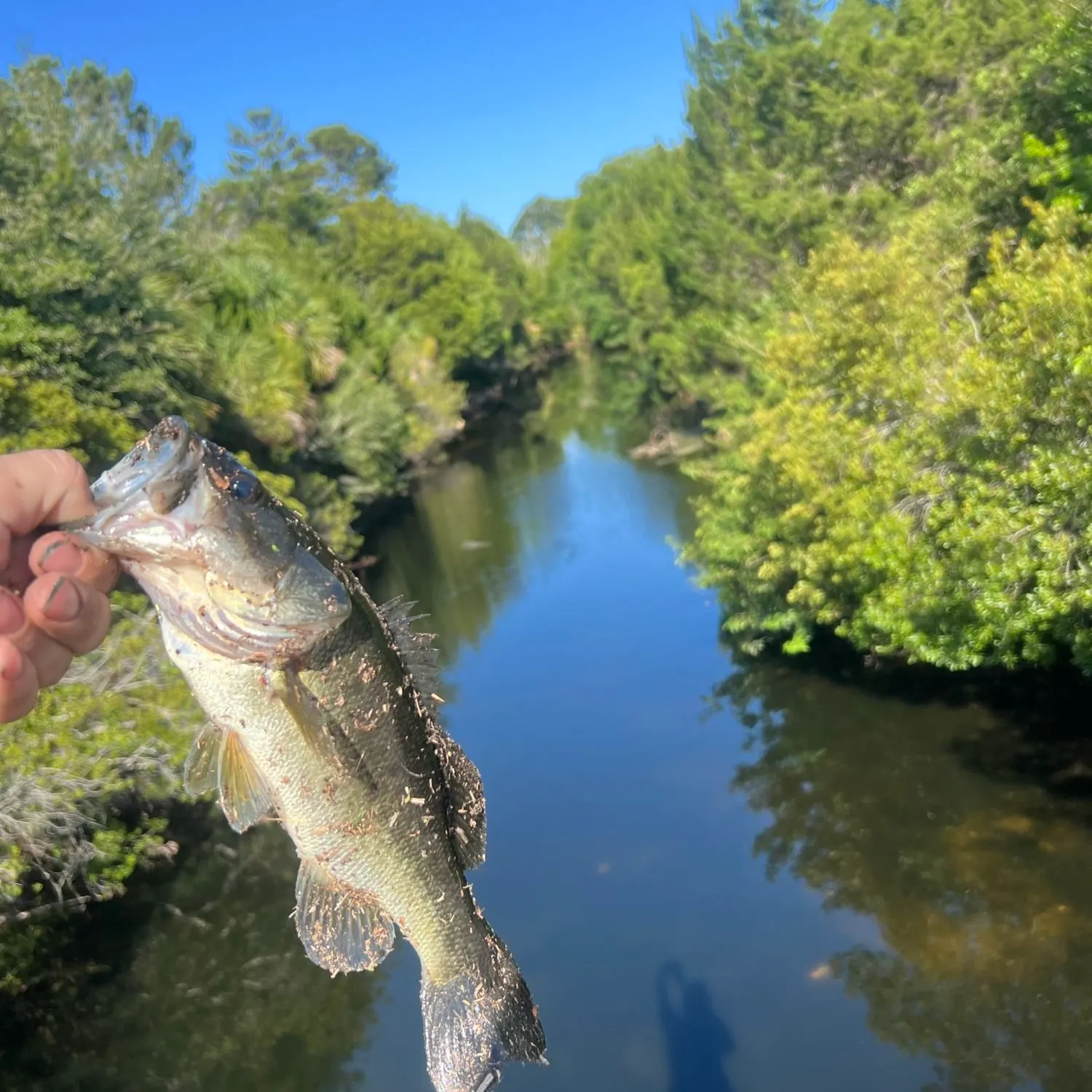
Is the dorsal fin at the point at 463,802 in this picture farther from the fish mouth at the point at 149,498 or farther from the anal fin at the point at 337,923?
the fish mouth at the point at 149,498

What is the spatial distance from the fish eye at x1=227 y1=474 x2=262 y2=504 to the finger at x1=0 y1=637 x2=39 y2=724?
2.21 ft

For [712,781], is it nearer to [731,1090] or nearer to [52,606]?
[731,1090]

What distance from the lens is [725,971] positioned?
10492 mm

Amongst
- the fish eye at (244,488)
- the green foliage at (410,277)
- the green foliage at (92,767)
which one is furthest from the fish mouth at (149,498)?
the green foliage at (410,277)

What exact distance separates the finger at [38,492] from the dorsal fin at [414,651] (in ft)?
3.25

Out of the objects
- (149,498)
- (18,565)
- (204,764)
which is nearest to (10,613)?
(18,565)

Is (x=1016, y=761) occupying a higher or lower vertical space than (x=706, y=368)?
lower

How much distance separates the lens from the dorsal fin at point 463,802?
3.20 meters

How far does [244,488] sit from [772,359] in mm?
13159

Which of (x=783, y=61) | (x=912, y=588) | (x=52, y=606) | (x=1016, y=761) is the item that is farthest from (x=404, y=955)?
(x=783, y=61)

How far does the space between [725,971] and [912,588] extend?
5.05 m

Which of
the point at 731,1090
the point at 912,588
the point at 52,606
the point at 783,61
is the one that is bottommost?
the point at 731,1090

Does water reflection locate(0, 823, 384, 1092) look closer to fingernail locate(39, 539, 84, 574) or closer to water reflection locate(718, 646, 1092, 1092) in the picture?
water reflection locate(718, 646, 1092, 1092)

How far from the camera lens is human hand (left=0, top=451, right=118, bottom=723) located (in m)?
2.25
